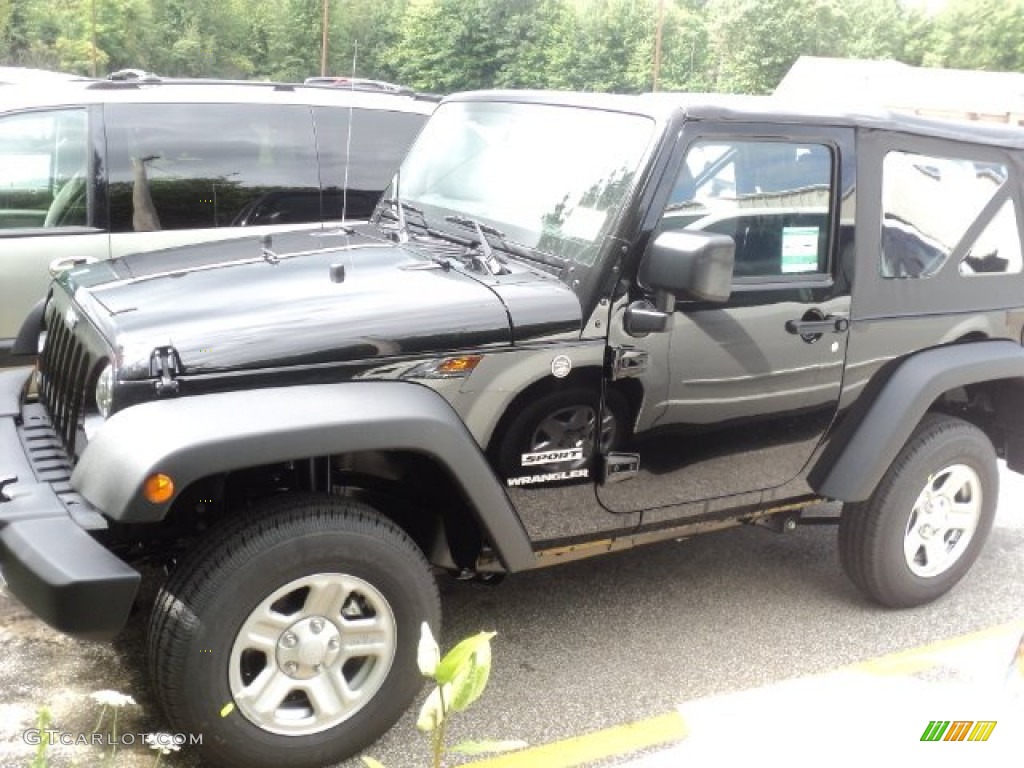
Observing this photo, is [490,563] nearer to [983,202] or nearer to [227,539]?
[227,539]

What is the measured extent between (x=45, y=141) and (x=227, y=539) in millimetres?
3582

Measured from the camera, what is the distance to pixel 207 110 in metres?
5.84

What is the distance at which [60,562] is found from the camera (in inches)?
102

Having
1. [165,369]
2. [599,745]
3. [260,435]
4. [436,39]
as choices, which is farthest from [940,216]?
[436,39]

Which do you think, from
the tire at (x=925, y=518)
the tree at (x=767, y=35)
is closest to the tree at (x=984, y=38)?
the tree at (x=767, y=35)

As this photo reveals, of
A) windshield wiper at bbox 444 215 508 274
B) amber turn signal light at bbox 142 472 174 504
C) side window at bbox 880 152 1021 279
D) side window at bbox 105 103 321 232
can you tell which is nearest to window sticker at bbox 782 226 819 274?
side window at bbox 880 152 1021 279

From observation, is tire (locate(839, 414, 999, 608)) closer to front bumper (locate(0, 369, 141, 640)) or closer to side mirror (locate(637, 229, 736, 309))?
side mirror (locate(637, 229, 736, 309))

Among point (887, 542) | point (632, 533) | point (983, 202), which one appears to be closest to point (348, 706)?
point (632, 533)

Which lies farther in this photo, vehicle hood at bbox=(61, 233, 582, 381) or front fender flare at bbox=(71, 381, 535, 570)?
vehicle hood at bbox=(61, 233, 582, 381)

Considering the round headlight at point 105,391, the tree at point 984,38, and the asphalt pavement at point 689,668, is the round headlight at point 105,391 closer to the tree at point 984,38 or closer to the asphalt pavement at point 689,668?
the asphalt pavement at point 689,668

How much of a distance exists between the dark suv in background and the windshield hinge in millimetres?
2762

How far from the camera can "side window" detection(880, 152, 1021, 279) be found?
4000 mm

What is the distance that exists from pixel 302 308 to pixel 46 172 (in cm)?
321

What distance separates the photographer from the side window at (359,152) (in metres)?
6.11
